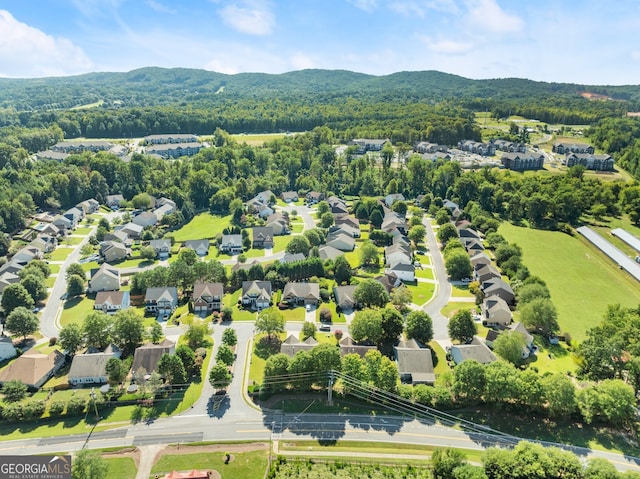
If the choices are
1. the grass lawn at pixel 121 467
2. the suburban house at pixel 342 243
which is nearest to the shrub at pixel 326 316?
the suburban house at pixel 342 243

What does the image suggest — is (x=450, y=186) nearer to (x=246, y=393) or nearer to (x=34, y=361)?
(x=246, y=393)

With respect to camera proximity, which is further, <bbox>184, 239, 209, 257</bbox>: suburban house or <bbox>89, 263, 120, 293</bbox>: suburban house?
<bbox>184, 239, 209, 257</bbox>: suburban house

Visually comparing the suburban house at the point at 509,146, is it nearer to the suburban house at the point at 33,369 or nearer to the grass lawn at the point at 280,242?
Result: the grass lawn at the point at 280,242

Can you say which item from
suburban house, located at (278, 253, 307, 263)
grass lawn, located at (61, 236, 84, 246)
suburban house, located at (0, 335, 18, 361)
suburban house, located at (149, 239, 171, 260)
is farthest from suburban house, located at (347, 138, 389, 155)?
suburban house, located at (0, 335, 18, 361)

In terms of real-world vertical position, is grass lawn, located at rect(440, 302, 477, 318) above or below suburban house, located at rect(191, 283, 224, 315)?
below

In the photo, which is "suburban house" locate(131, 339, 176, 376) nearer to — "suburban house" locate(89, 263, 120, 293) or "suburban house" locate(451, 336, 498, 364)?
"suburban house" locate(89, 263, 120, 293)

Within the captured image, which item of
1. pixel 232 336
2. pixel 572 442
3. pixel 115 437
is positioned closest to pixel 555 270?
pixel 572 442
